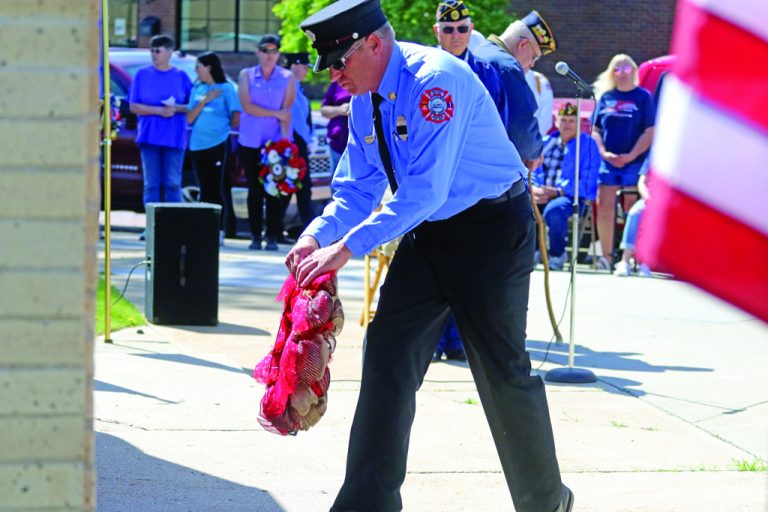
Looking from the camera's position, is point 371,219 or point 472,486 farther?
point 472,486

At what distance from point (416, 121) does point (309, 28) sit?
466mm

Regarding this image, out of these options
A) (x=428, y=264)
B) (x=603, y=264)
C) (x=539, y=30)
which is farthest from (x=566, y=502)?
(x=603, y=264)

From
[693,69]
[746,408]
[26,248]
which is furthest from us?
[746,408]

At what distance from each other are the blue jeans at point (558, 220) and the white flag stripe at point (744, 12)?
35.1 ft

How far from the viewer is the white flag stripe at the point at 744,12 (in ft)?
7.45

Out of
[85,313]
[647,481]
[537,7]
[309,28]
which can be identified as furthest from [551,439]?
[537,7]

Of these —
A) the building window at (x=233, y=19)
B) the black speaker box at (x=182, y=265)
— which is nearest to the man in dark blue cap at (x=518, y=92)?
the black speaker box at (x=182, y=265)

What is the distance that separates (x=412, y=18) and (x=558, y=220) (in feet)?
61.2

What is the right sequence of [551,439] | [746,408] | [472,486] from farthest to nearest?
[746,408] < [472,486] < [551,439]

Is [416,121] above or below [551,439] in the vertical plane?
above

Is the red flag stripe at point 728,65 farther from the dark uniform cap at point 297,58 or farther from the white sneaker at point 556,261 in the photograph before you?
the dark uniform cap at point 297,58

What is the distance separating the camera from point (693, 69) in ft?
7.48

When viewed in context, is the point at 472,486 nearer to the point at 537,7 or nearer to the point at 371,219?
the point at 371,219

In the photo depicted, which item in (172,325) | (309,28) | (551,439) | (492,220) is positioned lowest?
(172,325)
